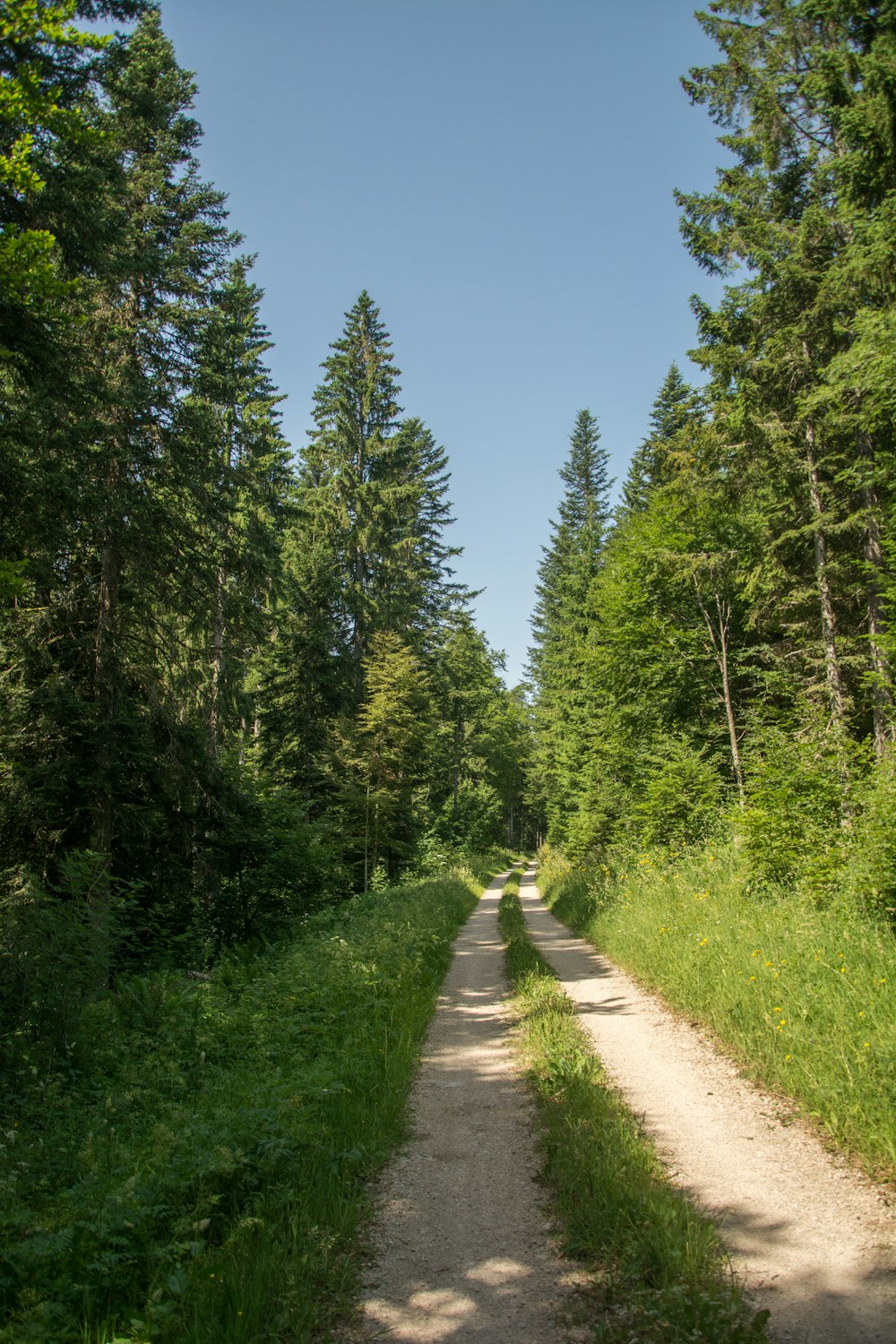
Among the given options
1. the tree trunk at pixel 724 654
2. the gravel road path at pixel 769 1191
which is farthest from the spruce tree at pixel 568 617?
the gravel road path at pixel 769 1191

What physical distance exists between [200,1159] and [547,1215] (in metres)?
2.01

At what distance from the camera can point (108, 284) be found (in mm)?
11594

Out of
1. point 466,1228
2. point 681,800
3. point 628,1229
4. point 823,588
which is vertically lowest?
point 466,1228

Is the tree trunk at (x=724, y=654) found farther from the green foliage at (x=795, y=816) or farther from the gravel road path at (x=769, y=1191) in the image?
the gravel road path at (x=769, y=1191)

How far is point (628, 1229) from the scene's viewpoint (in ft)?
12.3

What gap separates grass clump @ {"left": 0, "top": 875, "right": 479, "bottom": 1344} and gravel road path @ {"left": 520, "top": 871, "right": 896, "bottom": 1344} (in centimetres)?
199

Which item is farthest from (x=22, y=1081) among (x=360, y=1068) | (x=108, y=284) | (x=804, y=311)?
(x=804, y=311)

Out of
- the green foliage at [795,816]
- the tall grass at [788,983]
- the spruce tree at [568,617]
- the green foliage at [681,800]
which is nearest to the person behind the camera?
the tall grass at [788,983]

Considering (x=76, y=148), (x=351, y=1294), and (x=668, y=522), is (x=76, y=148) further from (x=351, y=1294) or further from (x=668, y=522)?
(x=668, y=522)

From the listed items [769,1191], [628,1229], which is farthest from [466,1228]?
[769,1191]

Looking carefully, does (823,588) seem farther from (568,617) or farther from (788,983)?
(568,617)

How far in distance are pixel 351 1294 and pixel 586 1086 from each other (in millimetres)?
2731

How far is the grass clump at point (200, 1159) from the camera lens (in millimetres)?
3184

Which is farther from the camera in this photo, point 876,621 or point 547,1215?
point 876,621
